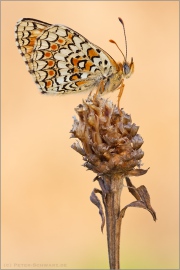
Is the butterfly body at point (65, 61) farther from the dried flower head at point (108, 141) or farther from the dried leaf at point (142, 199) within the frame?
the dried leaf at point (142, 199)

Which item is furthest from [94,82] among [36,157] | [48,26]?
[36,157]

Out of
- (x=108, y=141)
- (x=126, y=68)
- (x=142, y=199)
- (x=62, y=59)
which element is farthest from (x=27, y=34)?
(x=142, y=199)

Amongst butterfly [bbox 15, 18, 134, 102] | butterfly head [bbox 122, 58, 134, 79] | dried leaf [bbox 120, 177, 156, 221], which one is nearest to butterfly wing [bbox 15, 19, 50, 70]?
butterfly [bbox 15, 18, 134, 102]

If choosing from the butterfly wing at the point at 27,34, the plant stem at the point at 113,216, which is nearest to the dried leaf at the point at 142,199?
Answer: the plant stem at the point at 113,216

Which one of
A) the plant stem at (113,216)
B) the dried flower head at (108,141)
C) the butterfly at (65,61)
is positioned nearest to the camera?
the plant stem at (113,216)

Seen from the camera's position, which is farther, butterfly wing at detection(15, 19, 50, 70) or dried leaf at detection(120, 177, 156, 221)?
butterfly wing at detection(15, 19, 50, 70)

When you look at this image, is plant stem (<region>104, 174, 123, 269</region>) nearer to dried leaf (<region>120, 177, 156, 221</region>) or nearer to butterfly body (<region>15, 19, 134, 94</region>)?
dried leaf (<region>120, 177, 156, 221</region>)

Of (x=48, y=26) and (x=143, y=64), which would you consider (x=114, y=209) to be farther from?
(x=143, y=64)
